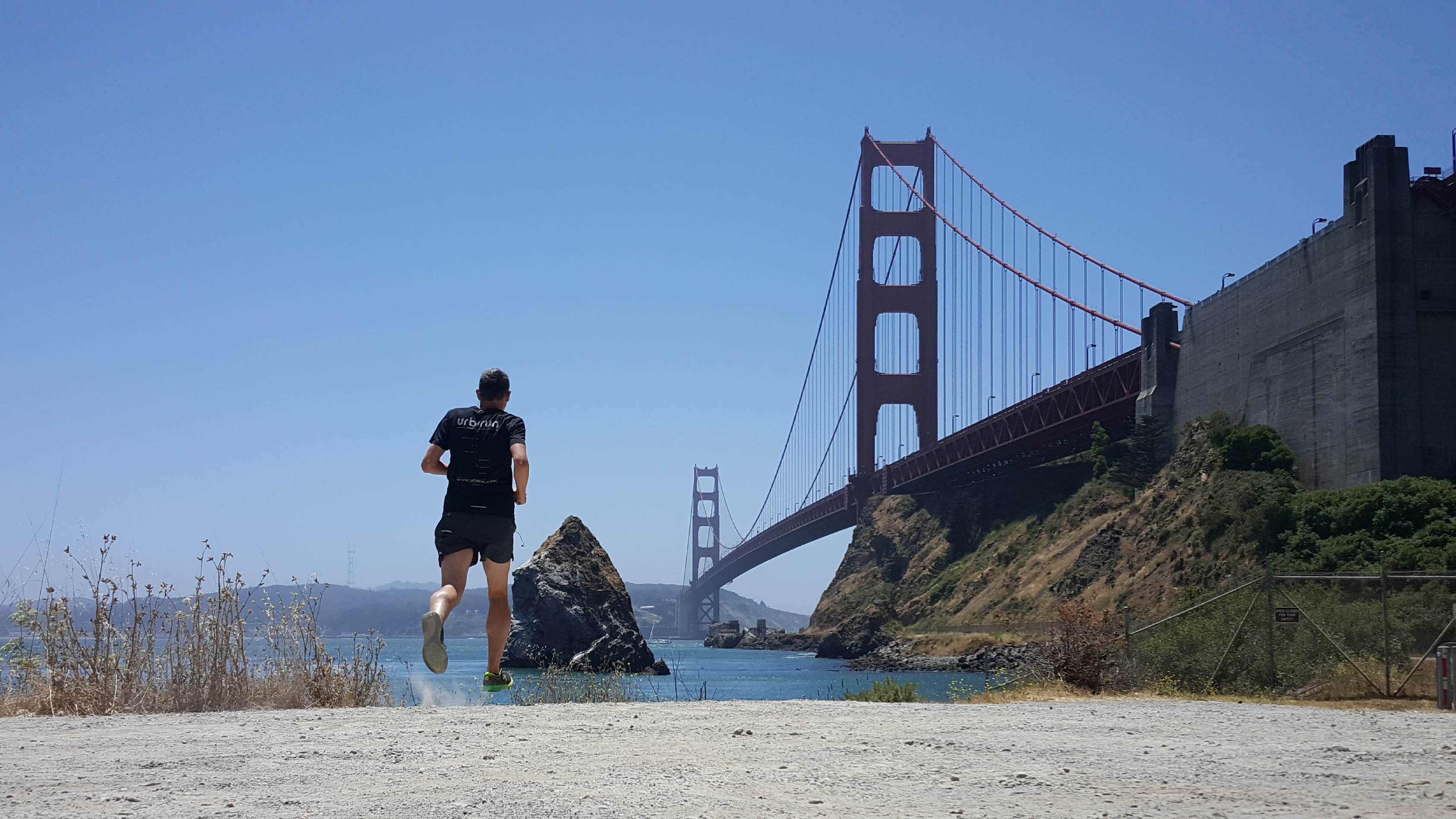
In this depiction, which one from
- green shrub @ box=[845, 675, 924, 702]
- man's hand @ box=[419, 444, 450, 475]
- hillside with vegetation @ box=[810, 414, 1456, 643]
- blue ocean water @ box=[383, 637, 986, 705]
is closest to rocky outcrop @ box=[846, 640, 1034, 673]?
blue ocean water @ box=[383, 637, 986, 705]

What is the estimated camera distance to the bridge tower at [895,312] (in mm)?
77438

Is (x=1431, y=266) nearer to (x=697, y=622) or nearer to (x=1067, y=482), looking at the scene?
(x=1067, y=482)

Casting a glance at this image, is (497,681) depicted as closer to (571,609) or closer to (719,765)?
(719,765)

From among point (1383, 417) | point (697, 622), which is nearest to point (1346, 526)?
point (1383, 417)

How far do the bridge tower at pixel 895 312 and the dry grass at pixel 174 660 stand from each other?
6798cm

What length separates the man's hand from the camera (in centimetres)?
670

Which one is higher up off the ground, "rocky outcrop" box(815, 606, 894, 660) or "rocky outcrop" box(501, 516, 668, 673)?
"rocky outcrop" box(501, 516, 668, 673)

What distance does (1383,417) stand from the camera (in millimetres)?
34469

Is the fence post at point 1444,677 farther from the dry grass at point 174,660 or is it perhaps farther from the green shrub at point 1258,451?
the green shrub at point 1258,451

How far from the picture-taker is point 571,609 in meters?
38.3

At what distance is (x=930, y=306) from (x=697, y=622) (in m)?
72.9

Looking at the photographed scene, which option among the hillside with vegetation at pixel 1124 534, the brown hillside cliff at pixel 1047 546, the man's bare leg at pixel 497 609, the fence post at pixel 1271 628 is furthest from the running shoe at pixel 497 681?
the brown hillside cliff at pixel 1047 546

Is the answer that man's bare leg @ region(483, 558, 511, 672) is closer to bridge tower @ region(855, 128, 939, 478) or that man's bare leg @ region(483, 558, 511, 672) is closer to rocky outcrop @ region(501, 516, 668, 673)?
rocky outcrop @ region(501, 516, 668, 673)

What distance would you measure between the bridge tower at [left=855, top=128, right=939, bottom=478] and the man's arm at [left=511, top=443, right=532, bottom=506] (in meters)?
70.2
